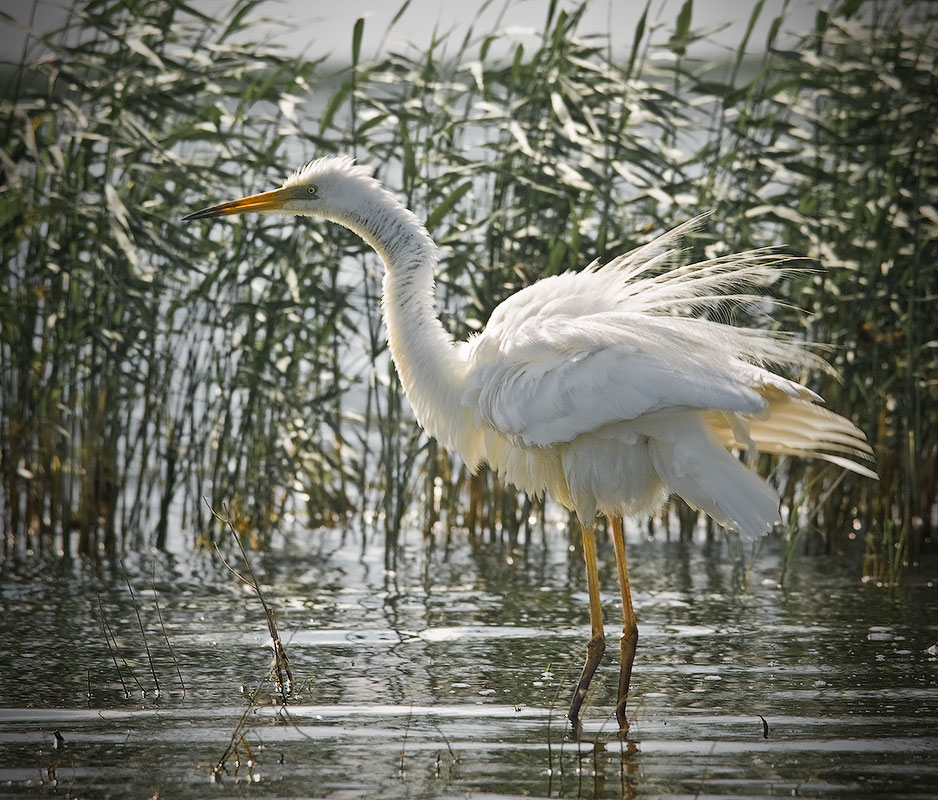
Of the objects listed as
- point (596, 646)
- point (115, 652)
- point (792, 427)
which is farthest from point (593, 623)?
point (115, 652)

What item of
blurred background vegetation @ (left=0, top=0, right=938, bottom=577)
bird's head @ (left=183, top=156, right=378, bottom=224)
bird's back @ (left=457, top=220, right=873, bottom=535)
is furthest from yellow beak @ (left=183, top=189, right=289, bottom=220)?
blurred background vegetation @ (left=0, top=0, right=938, bottom=577)

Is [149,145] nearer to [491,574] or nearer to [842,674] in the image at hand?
[491,574]

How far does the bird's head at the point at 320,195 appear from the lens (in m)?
5.47

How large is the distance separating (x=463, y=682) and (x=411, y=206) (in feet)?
11.4

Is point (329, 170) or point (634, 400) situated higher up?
point (329, 170)

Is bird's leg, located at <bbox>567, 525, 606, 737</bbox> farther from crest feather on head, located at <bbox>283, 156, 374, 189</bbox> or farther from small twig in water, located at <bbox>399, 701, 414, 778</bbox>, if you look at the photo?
crest feather on head, located at <bbox>283, 156, 374, 189</bbox>

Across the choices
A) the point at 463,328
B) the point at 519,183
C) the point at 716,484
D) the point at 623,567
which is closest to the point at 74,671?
the point at 623,567

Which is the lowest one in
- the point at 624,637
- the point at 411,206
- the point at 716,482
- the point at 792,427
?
the point at 624,637

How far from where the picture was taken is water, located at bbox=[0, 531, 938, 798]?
12.3ft

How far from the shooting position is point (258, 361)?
765 cm

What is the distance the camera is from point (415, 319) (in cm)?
526

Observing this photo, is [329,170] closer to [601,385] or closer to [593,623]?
[601,385]

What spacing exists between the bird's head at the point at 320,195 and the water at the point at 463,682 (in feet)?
6.04

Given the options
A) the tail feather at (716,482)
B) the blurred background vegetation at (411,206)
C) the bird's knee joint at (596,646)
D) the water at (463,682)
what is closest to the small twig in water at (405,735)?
the water at (463,682)
